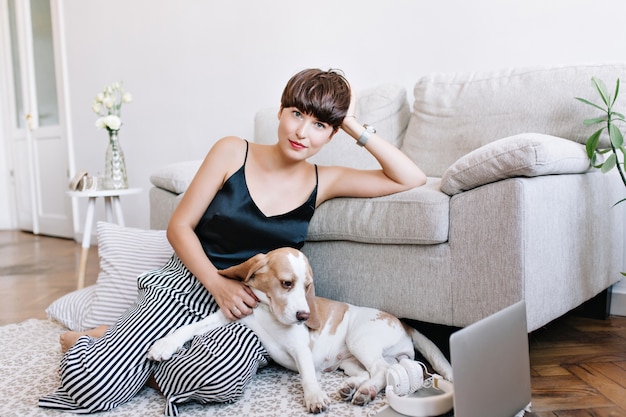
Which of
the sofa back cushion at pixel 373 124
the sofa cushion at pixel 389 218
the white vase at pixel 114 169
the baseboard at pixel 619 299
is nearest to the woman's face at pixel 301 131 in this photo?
the sofa cushion at pixel 389 218

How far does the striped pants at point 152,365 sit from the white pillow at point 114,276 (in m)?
0.49

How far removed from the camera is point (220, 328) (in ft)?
4.69

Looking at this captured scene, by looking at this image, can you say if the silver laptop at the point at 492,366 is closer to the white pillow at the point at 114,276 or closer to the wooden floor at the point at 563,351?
the wooden floor at the point at 563,351

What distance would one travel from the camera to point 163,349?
4.38 ft

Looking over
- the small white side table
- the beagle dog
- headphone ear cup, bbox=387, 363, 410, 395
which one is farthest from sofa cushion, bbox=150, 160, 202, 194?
headphone ear cup, bbox=387, 363, 410, 395

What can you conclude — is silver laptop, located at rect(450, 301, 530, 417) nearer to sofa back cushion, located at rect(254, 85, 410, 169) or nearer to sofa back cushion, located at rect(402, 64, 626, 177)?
sofa back cushion, located at rect(402, 64, 626, 177)

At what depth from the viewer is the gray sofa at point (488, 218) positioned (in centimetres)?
142

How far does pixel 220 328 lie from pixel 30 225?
4540 mm

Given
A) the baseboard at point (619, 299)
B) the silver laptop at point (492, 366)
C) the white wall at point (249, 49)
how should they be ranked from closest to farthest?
the silver laptop at point (492, 366)
the baseboard at point (619, 299)
the white wall at point (249, 49)

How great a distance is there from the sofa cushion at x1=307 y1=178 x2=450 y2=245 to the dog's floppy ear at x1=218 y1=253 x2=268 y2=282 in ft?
1.34

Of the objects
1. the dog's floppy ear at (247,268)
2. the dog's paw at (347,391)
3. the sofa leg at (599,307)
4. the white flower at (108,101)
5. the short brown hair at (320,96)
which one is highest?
the white flower at (108,101)

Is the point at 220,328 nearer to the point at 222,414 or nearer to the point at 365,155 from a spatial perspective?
the point at 222,414

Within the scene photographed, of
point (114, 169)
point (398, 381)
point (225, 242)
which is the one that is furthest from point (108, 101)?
point (398, 381)

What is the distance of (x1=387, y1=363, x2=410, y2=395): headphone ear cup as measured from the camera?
4.07ft
